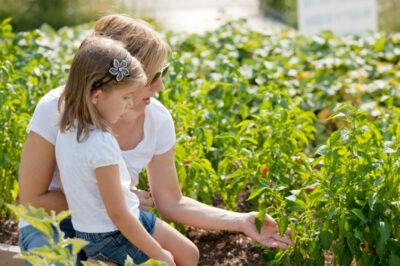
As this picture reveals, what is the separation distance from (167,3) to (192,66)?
7.91 metres

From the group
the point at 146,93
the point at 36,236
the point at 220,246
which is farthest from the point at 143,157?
the point at 220,246

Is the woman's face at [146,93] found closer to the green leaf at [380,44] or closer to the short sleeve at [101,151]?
the short sleeve at [101,151]

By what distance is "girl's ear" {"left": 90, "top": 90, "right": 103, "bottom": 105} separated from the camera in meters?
3.17

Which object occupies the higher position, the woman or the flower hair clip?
the flower hair clip

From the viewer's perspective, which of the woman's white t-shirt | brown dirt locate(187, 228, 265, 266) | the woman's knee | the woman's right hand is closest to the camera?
the woman's right hand

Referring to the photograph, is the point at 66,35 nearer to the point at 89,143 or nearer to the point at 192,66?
the point at 192,66

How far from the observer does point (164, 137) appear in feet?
11.9

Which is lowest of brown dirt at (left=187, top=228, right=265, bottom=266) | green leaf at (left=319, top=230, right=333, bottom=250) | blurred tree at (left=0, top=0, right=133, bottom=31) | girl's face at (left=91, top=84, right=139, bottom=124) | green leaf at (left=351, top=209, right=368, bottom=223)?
blurred tree at (left=0, top=0, right=133, bottom=31)

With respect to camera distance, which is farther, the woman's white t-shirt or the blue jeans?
the woman's white t-shirt

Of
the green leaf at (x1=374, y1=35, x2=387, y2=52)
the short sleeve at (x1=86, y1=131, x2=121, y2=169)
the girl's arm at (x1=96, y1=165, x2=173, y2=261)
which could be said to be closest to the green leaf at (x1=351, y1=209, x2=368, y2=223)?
the girl's arm at (x1=96, y1=165, x2=173, y2=261)

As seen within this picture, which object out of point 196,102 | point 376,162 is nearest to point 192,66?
point 196,102

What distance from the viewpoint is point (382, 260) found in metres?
3.44

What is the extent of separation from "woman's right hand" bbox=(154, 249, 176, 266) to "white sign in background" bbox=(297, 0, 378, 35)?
204 inches

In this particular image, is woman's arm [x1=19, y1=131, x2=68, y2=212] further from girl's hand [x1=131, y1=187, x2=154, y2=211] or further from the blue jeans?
girl's hand [x1=131, y1=187, x2=154, y2=211]
